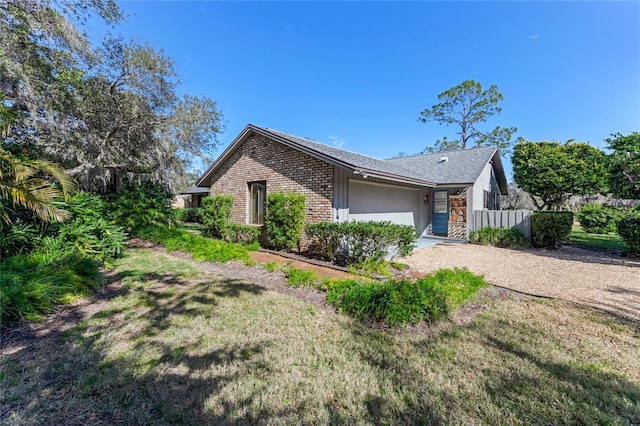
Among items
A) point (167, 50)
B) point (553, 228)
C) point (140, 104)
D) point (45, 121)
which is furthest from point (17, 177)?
point (553, 228)

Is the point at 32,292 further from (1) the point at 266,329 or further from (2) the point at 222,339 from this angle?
(1) the point at 266,329

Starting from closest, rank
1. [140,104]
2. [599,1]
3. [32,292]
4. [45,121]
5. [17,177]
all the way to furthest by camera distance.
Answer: [32,292] < [17,177] < [599,1] < [45,121] < [140,104]

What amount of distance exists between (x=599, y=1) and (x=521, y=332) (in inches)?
374

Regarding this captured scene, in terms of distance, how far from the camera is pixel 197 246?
335 inches

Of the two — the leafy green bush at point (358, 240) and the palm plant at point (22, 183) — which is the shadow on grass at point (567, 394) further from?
the palm plant at point (22, 183)

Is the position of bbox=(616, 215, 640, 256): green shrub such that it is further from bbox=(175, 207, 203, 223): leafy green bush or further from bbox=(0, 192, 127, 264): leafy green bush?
bbox=(175, 207, 203, 223): leafy green bush

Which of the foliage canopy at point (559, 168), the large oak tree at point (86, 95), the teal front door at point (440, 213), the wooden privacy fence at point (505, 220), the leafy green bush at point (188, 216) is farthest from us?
the leafy green bush at point (188, 216)

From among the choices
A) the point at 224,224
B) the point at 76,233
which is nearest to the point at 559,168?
the point at 224,224

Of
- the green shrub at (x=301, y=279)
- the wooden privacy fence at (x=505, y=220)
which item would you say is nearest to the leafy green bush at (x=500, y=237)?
the wooden privacy fence at (x=505, y=220)

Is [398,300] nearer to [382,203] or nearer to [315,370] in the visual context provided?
[315,370]

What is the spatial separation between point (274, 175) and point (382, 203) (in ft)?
14.3

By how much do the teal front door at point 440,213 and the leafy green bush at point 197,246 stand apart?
9996 mm

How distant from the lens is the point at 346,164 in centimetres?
716

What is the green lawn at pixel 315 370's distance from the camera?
2.27 meters
